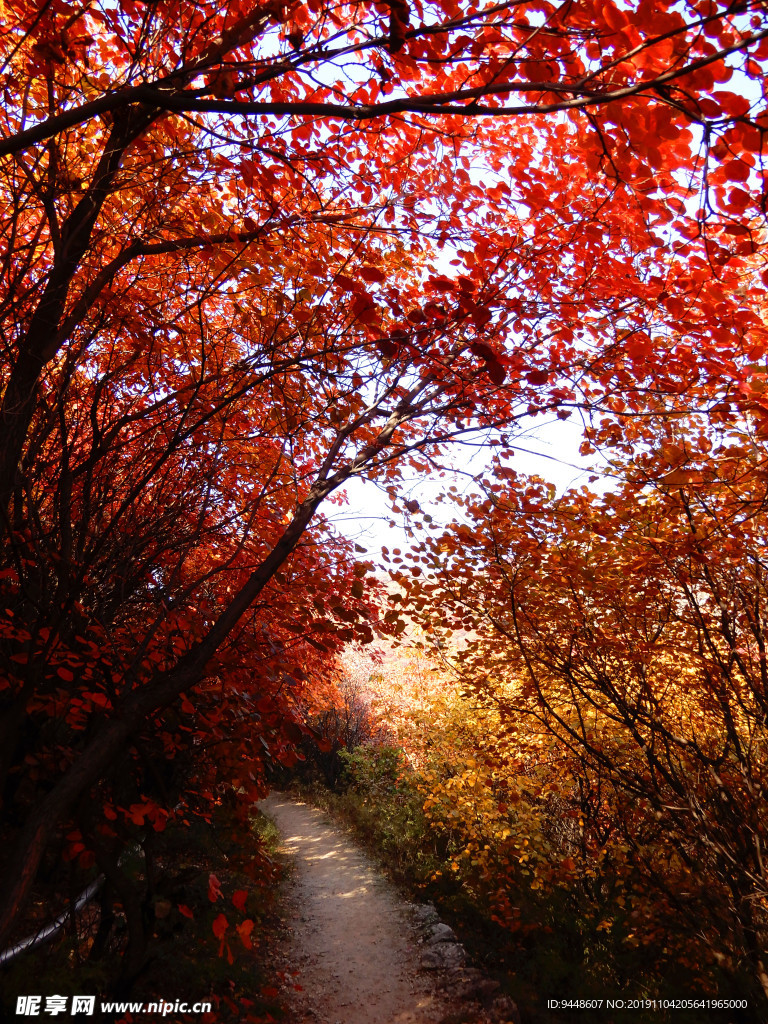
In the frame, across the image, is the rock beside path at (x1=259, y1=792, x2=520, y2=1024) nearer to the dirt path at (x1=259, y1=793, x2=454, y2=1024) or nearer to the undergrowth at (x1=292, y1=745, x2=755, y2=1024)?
the dirt path at (x1=259, y1=793, x2=454, y2=1024)

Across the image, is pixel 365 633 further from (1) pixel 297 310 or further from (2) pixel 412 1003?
(2) pixel 412 1003

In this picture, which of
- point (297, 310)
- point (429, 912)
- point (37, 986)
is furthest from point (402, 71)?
point (429, 912)

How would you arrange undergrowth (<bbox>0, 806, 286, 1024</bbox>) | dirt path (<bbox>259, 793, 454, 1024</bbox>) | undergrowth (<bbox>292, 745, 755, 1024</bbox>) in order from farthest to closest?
dirt path (<bbox>259, 793, 454, 1024</bbox>) < undergrowth (<bbox>292, 745, 755, 1024</bbox>) < undergrowth (<bbox>0, 806, 286, 1024</bbox>)

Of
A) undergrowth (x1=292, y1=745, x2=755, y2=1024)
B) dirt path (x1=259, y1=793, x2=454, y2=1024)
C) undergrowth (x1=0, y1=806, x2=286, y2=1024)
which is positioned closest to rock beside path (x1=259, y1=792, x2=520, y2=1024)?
dirt path (x1=259, y1=793, x2=454, y2=1024)

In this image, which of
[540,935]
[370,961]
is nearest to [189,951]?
[370,961]

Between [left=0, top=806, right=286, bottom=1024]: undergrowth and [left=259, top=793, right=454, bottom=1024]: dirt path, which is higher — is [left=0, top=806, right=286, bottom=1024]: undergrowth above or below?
above

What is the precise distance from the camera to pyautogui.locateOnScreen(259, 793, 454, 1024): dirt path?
671cm

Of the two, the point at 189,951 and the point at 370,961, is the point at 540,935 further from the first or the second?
the point at 189,951

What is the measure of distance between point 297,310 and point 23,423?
257cm

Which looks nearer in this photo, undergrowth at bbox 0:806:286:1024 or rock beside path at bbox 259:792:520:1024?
undergrowth at bbox 0:806:286:1024

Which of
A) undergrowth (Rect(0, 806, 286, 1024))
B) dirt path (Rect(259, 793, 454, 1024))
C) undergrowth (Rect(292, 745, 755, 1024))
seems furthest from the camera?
dirt path (Rect(259, 793, 454, 1024))

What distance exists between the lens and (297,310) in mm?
4496

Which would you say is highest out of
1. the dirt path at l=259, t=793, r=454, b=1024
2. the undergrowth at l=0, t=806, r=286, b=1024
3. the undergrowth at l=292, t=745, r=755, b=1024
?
the undergrowth at l=0, t=806, r=286, b=1024

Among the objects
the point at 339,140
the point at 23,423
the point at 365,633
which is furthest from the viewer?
the point at 339,140
